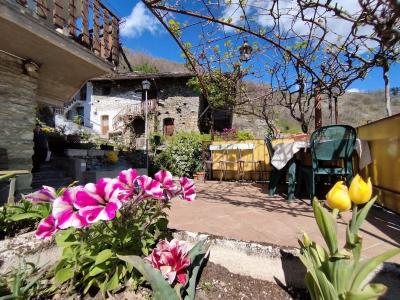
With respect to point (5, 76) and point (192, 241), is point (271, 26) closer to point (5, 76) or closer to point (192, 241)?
point (192, 241)

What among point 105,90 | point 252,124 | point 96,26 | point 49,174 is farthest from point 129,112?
point 96,26

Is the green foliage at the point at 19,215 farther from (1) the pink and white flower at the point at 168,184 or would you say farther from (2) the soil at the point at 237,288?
(2) the soil at the point at 237,288

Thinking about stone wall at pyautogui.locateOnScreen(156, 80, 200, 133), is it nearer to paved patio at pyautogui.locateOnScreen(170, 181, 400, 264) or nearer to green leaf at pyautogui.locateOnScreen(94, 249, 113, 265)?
paved patio at pyautogui.locateOnScreen(170, 181, 400, 264)

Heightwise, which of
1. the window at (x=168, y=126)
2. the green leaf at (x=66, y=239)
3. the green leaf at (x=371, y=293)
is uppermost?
the window at (x=168, y=126)

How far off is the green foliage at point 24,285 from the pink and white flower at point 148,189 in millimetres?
542

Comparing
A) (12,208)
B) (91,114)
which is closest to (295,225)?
(12,208)

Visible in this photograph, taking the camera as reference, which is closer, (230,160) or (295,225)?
(295,225)

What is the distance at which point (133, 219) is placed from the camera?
3.68ft

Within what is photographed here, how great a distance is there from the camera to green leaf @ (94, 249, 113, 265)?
95 cm

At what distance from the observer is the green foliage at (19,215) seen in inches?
62.2

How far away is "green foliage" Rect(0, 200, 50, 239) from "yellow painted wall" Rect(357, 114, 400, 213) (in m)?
3.55

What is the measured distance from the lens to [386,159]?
333 centimetres

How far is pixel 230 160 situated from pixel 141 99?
14330 mm

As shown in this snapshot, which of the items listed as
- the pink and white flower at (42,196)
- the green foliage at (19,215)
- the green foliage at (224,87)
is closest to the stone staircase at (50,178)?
the green foliage at (19,215)
